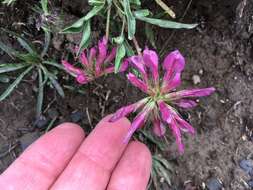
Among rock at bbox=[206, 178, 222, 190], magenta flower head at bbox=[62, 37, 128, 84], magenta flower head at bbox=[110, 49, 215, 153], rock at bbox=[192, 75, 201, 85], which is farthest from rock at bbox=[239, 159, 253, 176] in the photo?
magenta flower head at bbox=[62, 37, 128, 84]

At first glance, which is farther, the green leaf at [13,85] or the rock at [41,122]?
the rock at [41,122]

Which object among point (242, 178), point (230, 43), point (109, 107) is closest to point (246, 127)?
point (242, 178)

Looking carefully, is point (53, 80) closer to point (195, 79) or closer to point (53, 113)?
point (53, 113)

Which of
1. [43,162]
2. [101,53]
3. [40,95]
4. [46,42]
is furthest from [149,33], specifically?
[43,162]

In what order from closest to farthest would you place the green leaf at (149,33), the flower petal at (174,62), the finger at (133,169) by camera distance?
the flower petal at (174,62), the finger at (133,169), the green leaf at (149,33)

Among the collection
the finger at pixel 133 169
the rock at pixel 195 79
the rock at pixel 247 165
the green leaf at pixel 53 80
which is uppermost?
the green leaf at pixel 53 80

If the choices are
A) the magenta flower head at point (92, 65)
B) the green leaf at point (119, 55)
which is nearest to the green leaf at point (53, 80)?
the magenta flower head at point (92, 65)

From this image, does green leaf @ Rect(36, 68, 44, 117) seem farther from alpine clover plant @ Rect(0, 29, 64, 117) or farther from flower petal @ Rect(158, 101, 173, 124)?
flower petal @ Rect(158, 101, 173, 124)

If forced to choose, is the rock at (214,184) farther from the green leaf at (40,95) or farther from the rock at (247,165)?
the green leaf at (40,95)
